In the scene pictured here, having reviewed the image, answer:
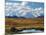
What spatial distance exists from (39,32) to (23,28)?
13.1 inches

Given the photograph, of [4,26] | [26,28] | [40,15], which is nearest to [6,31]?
[4,26]

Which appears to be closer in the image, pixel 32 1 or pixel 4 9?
pixel 4 9

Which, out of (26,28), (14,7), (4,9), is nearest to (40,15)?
(26,28)

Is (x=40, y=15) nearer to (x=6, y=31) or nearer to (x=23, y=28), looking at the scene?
(x=23, y=28)

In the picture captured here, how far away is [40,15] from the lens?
6.91 ft

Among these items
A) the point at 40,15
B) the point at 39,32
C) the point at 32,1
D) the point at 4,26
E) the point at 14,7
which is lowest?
the point at 39,32

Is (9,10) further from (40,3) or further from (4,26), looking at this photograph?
(40,3)

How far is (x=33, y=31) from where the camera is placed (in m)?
2.07

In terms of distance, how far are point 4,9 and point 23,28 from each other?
509 mm

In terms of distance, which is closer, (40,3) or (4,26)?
(4,26)

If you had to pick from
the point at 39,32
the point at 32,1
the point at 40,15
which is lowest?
the point at 39,32

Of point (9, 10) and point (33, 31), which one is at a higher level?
point (9, 10)
